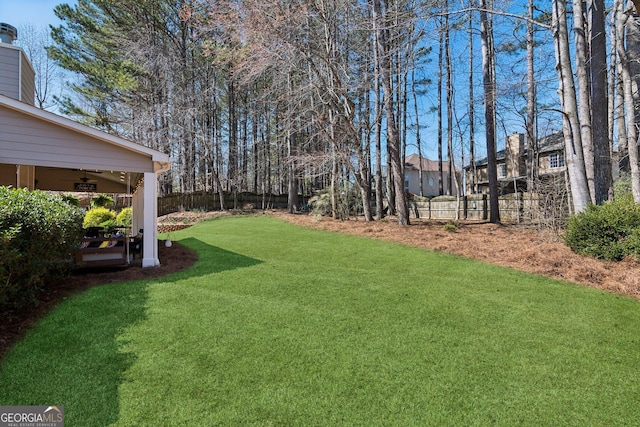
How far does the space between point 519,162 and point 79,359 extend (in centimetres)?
2757

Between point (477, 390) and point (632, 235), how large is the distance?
5.29 metres

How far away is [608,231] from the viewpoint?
5.74m

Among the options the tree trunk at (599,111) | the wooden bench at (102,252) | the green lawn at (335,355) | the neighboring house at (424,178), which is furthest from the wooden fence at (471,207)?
the neighboring house at (424,178)

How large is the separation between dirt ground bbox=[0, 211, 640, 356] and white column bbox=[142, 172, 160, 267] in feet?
0.71

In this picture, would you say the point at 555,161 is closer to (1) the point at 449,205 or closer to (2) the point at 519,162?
(2) the point at 519,162

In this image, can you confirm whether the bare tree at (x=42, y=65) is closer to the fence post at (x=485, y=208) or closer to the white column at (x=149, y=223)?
the white column at (x=149, y=223)

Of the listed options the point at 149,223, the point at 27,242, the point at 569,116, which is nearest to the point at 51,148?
the point at 149,223

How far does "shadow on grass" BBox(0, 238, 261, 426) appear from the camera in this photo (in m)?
2.20

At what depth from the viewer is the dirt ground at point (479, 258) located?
156 inches

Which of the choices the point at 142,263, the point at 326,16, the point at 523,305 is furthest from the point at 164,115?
the point at 523,305

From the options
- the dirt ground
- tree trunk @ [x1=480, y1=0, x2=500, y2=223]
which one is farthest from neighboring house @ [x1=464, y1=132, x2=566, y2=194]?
the dirt ground

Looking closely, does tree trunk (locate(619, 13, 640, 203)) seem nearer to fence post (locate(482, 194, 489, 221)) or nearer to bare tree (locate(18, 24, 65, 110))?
fence post (locate(482, 194, 489, 221))

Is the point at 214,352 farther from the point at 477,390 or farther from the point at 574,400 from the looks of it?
the point at 574,400

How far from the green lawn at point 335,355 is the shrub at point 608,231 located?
152cm
